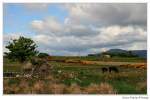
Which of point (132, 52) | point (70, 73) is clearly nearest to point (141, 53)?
point (132, 52)

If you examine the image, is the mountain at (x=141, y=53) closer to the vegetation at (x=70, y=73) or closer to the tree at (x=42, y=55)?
the vegetation at (x=70, y=73)

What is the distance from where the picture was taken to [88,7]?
39.1 ft

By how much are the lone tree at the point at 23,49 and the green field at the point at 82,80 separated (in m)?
0.16

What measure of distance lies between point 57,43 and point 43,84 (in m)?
0.97

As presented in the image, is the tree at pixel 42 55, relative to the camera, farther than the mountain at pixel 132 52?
Yes

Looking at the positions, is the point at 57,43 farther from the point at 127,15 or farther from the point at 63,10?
the point at 127,15

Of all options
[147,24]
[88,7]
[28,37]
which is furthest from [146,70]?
[28,37]

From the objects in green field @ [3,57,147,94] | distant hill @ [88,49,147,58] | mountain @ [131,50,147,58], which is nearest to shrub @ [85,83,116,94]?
green field @ [3,57,147,94]

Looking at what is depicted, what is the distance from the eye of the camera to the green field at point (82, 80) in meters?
11.7

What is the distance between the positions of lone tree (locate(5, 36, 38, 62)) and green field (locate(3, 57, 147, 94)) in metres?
0.16

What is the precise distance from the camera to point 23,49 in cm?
1199

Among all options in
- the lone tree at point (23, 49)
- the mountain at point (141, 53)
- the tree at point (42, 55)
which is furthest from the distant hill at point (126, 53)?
the lone tree at point (23, 49)

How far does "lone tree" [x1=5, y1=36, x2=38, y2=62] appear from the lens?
11961 millimetres

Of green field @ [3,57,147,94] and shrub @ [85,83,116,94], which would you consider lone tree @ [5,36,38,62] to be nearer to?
green field @ [3,57,147,94]
